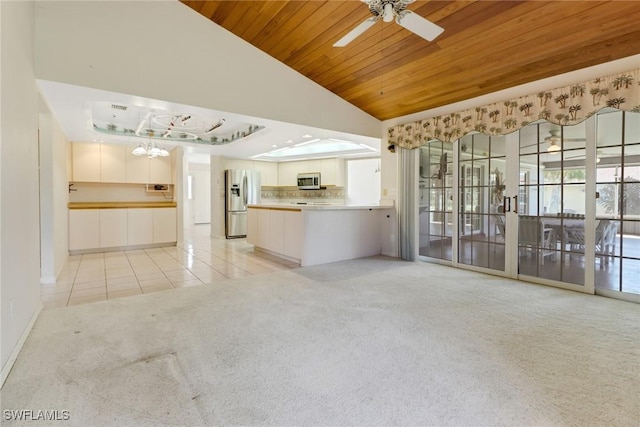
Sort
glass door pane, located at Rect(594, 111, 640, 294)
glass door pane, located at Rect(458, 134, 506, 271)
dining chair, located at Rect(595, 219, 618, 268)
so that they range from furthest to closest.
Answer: glass door pane, located at Rect(458, 134, 506, 271) < dining chair, located at Rect(595, 219, 618, 268) < glass door pane, located at Rect(594, 111, 640, 294)

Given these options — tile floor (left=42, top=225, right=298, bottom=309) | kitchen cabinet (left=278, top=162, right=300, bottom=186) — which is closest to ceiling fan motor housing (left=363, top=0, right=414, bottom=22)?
tile floor (left=42, top=225, right=298, bottom=309)

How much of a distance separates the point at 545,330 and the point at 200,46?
15.2 feet

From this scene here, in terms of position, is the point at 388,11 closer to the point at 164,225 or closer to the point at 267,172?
the point at 164,225

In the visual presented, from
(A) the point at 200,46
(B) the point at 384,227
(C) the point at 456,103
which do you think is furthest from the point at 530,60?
(A) the point at 200,46

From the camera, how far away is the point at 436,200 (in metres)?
5.05

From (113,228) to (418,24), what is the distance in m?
6.31

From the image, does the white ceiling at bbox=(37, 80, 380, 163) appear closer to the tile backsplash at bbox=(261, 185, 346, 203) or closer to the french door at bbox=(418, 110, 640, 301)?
the tile backsplash at bbox=(261, 185, 346, 203)

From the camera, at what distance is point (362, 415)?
1506 mm

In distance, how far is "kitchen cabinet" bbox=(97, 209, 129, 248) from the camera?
5875 millimetres

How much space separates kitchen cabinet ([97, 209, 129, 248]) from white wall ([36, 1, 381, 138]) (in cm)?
368

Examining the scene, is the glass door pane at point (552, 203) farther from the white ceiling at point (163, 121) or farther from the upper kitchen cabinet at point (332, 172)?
the upper kitchen cabinet at point (332, 172)

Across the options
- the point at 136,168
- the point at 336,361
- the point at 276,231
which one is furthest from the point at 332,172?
the point at 336,361

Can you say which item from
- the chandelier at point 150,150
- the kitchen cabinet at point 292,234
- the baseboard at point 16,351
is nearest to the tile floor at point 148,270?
the kitchen cabinet at point 292,234

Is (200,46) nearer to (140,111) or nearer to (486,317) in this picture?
(140,111)
